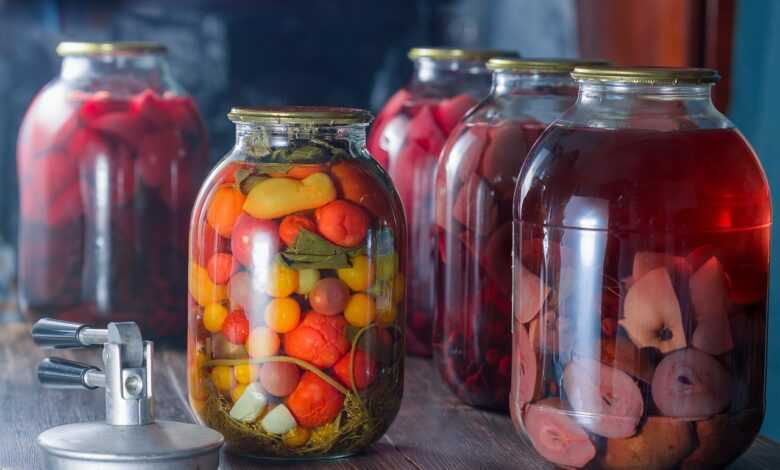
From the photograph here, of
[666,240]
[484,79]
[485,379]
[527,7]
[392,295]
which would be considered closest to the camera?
[666,240]

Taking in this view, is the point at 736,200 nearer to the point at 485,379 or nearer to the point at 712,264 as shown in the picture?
the point at 712,264

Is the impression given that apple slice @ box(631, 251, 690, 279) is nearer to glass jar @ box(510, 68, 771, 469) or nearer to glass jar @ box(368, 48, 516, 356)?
glass jar @ box(510, 68, 771, 469)

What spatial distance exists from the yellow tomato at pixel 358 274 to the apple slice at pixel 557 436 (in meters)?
0.14

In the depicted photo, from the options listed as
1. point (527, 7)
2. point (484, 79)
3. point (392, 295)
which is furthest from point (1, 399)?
point (527, 7)

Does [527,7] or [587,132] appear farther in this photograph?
[527,7]

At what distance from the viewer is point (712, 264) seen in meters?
0.81

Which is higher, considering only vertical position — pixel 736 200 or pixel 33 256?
pixel 736 200

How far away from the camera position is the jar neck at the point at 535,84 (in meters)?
1.03

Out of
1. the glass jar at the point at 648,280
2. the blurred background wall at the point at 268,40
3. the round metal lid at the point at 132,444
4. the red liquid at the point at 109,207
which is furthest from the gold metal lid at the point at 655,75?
the blurred background wall at the point at 268,40

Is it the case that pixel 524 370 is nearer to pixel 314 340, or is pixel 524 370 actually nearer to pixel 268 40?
pixel 314 340

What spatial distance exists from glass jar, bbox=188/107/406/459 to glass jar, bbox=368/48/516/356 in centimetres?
29

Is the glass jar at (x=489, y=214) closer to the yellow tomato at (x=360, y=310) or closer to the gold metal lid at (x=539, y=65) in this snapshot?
the gold metal lid at (x=539, y=65)

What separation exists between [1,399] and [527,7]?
0.93 meters

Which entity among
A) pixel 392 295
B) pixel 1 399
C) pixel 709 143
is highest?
pixel 709 143
